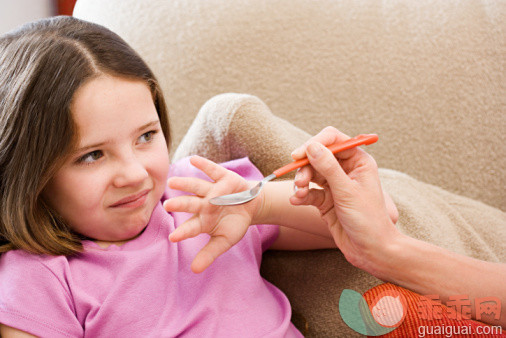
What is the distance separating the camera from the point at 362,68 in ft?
4.49

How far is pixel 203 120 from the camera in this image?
106 cm

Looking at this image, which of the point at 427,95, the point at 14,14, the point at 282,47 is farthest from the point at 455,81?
the point at 14,14

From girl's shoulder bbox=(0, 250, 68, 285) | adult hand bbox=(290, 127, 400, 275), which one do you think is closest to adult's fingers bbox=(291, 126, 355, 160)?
adult hand bbox=(290, 127, 400, 275)

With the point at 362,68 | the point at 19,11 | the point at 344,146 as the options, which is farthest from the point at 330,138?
the point at 19,11

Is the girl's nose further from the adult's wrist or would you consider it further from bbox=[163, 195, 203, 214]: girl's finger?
the adult's wrist

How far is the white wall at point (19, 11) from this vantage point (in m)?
1.54

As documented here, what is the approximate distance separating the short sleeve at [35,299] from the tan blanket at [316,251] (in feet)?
1.43

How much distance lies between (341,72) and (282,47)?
0.19 metres

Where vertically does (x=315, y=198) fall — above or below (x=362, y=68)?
below

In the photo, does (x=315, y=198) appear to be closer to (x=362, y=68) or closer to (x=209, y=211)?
(x=209, y=211)

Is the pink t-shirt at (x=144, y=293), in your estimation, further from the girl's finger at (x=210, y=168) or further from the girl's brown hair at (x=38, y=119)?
the girl's finger at (x=210, y=168)

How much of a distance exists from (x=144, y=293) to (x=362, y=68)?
92 cm

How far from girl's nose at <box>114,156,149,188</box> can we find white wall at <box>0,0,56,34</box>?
1076 mm

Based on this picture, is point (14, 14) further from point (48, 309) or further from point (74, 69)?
point (48, 309)
